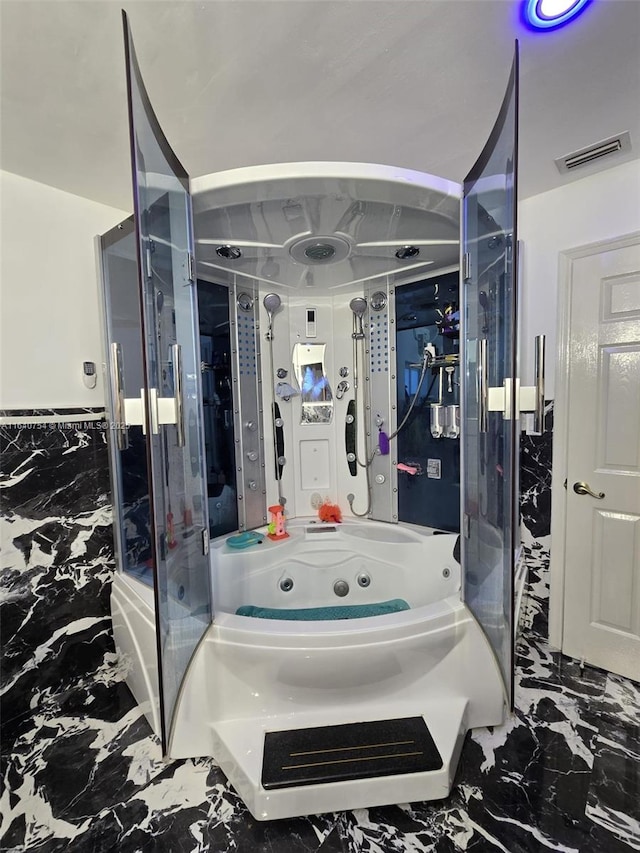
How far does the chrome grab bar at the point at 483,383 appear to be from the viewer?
4.33 ft

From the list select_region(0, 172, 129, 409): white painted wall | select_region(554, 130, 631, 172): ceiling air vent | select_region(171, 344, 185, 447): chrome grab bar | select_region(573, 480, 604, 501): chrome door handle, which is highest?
select_region(554, 130, 631, 172): ceiling air vent

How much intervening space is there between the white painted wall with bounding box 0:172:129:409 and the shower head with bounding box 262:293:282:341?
0.89 metres

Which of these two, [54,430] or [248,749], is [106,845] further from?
[54,430]

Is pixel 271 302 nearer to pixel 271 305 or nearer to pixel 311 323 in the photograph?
pixel 271 305

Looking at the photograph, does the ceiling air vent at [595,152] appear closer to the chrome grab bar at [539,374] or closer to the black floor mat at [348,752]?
the chrome grab bar at [539,374]

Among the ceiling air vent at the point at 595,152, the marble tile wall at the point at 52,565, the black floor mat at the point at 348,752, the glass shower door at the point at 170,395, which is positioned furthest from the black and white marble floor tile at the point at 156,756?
the ceiling air vent at the point at 595,152

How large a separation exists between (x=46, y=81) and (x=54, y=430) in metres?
1.26

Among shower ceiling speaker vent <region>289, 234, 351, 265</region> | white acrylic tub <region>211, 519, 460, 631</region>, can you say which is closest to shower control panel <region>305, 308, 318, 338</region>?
shower ceiling speaker vent <region>289, 234, 351, 265</region>

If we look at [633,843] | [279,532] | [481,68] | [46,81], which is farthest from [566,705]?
[46,81]

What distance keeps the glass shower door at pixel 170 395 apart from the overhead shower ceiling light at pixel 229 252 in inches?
16.5

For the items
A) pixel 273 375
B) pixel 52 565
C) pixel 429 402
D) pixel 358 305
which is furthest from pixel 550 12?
pixel 52 565

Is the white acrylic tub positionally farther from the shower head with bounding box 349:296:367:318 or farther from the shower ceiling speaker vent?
the shower ceiling speaker vent

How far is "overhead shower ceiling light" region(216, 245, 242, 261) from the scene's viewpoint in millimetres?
1839

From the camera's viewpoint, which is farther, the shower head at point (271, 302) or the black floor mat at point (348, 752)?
the shower head at point (271, 302)
